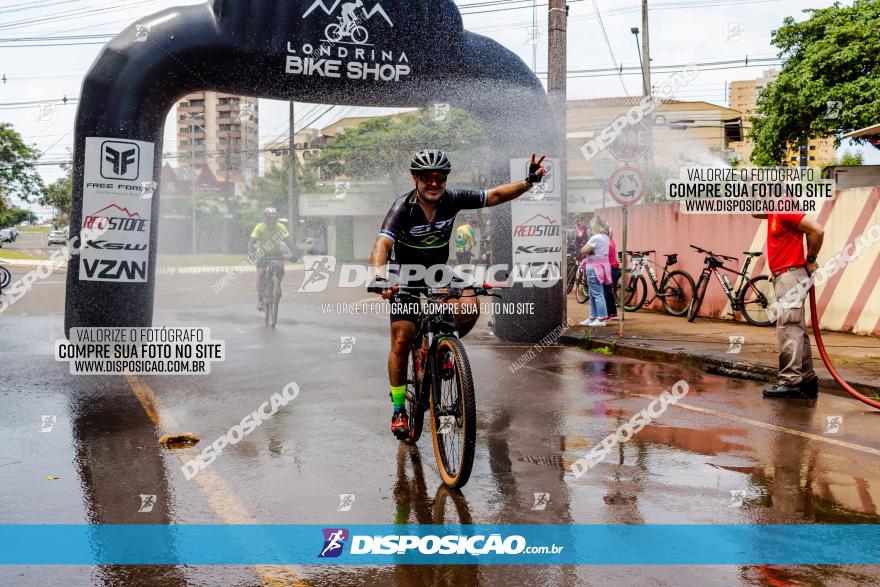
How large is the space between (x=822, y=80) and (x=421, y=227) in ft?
103

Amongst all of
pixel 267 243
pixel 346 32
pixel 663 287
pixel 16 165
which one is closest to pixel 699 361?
Answer: pixel 663 287

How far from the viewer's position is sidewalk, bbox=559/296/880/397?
30.9 ft

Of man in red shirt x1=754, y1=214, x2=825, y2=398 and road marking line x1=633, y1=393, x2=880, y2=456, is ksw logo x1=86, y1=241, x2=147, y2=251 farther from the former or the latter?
man in red shirt x1=754, y1=214, x2=825, y2=398

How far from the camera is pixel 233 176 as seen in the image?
82.1 m

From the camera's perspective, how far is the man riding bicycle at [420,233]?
5797 millimetres

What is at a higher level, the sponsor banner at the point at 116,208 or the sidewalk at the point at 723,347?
the sponsor banner at the point at 116,208

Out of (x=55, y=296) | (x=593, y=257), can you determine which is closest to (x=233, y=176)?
(x=55, y=296)

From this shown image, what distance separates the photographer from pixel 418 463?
5.88 metres

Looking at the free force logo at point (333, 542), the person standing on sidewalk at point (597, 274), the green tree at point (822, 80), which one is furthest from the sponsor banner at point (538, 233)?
the green tree at point (822, 80)

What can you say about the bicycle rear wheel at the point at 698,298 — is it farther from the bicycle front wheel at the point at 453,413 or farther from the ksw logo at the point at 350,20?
the bicycle front wheel at the point at 453,413

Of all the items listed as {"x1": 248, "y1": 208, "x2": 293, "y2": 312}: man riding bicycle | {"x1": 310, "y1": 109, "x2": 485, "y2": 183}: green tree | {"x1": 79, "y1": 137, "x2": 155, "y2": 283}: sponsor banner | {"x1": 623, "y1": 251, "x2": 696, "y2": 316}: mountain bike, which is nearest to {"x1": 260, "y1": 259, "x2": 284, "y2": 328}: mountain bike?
{"x1": 248, "y1": 208, "x2": 293, "y2": 312}: man riding bicycle

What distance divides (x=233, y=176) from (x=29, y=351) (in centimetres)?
7322

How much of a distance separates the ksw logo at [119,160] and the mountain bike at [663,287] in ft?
29.7

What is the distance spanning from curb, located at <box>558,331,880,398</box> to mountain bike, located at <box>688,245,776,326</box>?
275 centimetres
